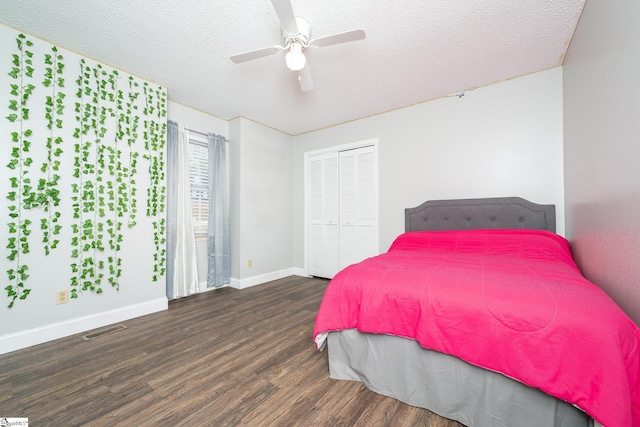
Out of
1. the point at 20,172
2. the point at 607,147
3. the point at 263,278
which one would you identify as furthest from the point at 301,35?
the point at 263,278

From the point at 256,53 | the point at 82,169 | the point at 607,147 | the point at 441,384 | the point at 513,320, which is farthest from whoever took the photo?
the point at 82,169

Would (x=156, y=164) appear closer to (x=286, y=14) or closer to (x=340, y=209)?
(x=286, y=14)

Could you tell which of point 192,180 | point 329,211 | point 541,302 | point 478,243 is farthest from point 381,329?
point 192,180

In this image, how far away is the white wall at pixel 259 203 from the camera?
12.3 ft

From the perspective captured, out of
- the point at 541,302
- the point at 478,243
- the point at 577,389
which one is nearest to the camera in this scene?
the point at 577,389

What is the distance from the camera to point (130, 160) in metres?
2.66

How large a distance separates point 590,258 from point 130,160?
13.6 feet

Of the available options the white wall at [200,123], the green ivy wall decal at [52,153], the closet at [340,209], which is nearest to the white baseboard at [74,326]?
the green ivy wall decal at [52,153]

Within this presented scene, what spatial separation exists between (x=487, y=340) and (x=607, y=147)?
1.40 m

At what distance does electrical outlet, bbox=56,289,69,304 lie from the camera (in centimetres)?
220

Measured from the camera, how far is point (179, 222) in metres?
3.28

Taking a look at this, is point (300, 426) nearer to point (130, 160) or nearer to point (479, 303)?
point (479, 303)

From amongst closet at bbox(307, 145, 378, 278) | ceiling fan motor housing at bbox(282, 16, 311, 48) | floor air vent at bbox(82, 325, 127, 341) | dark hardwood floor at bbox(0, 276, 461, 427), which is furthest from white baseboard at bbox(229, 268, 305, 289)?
ceiling fan motor housing at bbox(282, 16, 311, 48)

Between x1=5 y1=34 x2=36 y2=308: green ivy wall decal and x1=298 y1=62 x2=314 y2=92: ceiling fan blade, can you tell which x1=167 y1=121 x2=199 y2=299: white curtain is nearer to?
x1=5 y1=34 x2=36 y2=308: green ivy wall decal
